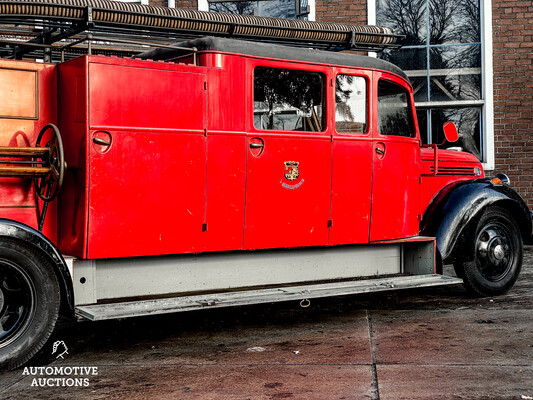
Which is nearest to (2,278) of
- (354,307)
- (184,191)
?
(184,191)

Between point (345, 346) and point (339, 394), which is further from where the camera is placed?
point (345, 346)

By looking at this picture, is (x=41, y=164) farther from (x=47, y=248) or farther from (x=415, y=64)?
(x=415, y=64)

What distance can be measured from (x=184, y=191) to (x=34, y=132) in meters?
1.20

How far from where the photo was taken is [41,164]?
5.35 meters

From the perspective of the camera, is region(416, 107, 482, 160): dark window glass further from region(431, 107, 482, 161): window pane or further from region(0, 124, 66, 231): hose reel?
region(0, 124, 66, 231): hose reel

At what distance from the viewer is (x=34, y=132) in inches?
213

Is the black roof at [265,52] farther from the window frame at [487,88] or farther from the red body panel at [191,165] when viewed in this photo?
the window frame at [487,88]

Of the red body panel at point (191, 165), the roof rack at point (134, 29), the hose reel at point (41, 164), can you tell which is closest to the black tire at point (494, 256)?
the red body panel at point (191, 165)

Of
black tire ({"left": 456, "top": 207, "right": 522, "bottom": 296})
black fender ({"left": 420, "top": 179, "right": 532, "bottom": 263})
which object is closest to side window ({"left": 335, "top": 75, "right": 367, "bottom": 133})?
black fender ({"left": 420, "top": 179, "right": 532, "bottom": 263})

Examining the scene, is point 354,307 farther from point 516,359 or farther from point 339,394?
point 339,394

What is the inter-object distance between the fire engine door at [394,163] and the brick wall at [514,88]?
4.94 m

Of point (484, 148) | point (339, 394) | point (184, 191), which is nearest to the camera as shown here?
point (339, 394)

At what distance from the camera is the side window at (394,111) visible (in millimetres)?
6992

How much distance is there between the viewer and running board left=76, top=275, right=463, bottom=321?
5230 millimetres
